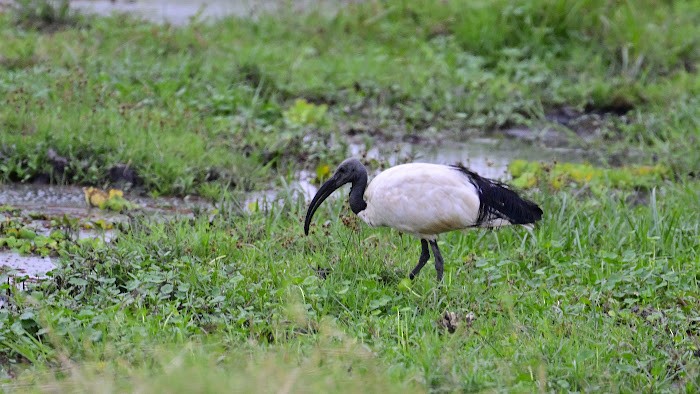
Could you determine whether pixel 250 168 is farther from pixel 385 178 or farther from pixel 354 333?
pixel 354 333

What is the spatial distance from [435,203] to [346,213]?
45.6 inches

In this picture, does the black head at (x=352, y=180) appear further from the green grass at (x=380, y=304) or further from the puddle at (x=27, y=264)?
the puddle at (x=27, y=264)

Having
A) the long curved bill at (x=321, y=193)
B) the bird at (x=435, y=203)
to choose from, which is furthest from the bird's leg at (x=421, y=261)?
the long curved bill at (x=321, y=193)

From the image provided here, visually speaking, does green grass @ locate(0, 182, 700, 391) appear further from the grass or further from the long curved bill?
the long curved bill

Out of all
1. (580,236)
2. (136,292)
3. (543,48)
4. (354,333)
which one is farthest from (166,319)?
(543,48)

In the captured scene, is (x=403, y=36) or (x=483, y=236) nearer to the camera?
(x=483, y=236)

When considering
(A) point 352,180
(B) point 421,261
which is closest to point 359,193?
(A) point 352,180

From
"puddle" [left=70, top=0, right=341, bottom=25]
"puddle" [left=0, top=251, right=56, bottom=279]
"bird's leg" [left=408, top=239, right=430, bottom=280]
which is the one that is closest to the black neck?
"bird's leg" [left=408, top=239, right=430, bottom=280]

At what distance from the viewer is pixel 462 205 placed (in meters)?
5.40

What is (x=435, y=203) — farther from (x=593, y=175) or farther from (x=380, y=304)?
(x=593, y=175)

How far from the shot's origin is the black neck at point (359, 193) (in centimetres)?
570

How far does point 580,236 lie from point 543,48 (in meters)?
4.68

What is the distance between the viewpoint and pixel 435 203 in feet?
17.6

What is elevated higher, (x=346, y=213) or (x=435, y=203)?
(x=435, y=203)
